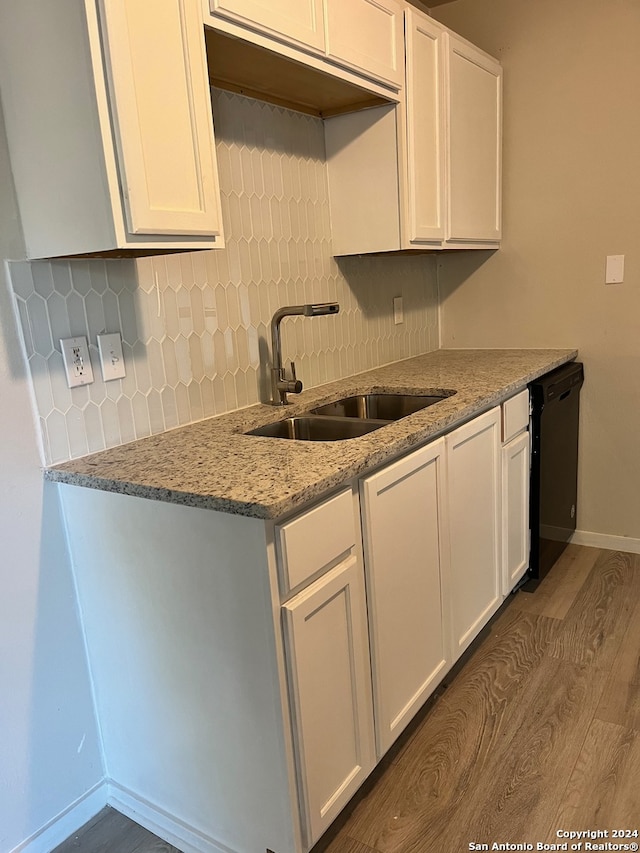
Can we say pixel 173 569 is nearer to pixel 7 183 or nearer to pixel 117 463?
pixel 117 463

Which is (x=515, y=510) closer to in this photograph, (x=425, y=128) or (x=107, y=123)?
(x=425, y=128)

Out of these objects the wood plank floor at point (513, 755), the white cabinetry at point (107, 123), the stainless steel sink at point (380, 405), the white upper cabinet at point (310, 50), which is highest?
the white upper cabinet at point (310, 50)

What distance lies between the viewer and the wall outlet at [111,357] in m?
1.62

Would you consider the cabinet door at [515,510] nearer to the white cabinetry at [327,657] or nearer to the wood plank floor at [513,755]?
the wood plank floor at [513,755]

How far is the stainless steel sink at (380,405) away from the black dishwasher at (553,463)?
513 mm

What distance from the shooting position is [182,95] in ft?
4.49

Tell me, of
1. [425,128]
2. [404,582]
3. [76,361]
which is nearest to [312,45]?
[425,128]

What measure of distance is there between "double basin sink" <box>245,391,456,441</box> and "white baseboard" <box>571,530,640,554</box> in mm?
1337

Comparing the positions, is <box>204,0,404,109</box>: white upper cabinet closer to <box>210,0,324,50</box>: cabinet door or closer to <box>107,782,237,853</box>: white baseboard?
<box>210,0,324,50</box>: cabinet door

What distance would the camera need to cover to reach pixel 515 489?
2455 mm

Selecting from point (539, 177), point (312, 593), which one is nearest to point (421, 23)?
point (539, 177)

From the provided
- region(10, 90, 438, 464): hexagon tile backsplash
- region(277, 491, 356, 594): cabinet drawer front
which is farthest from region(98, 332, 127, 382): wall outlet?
region(277, 491, 356, 594): cabinet drawer front

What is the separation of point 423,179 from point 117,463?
1562 mm

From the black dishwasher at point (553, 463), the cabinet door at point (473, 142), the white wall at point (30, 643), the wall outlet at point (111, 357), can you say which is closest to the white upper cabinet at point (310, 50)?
the cabinet door at point (473, 142)
